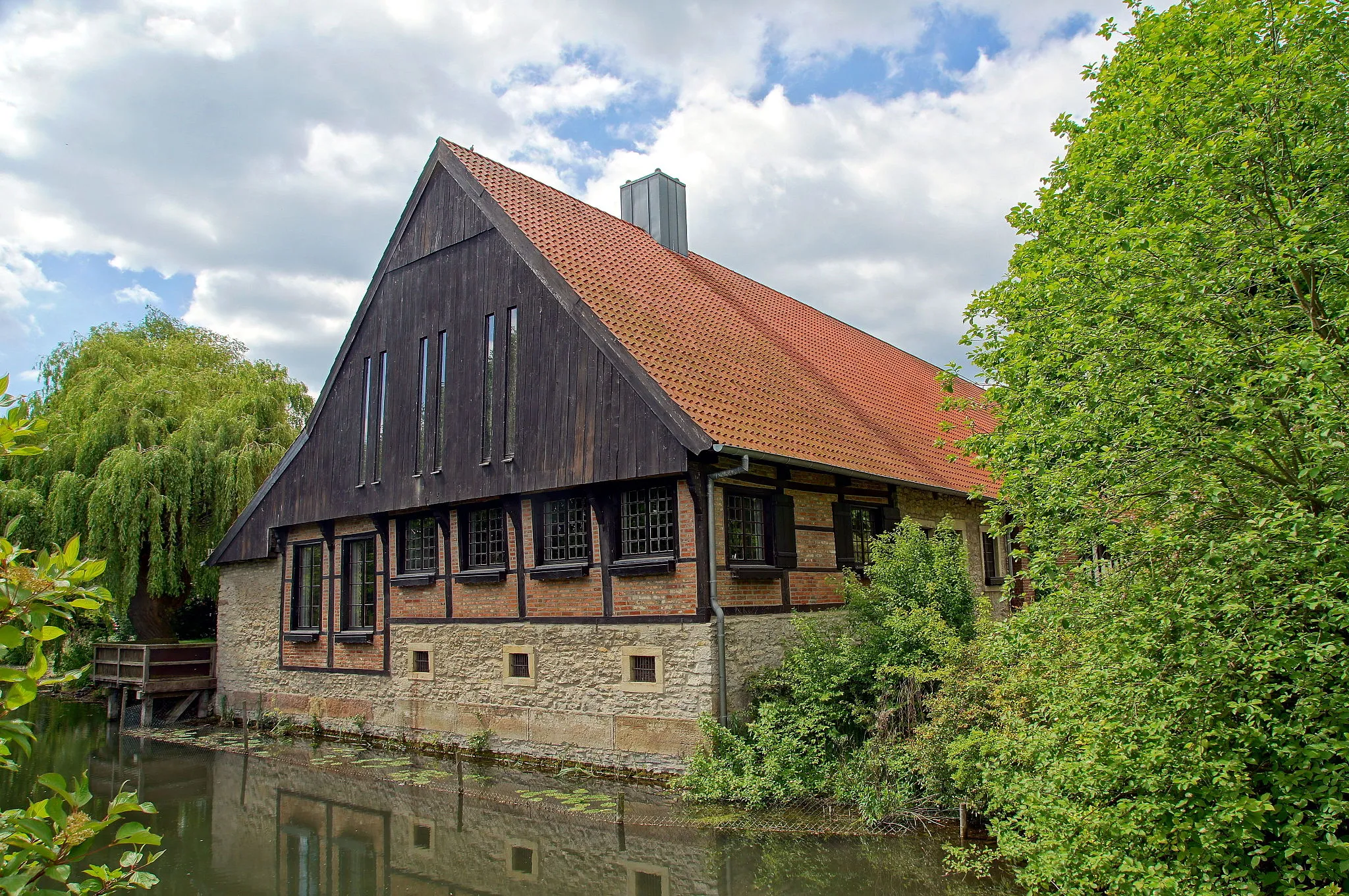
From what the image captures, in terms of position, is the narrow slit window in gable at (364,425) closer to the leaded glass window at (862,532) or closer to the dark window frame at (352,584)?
the dark window frame at (352,584)

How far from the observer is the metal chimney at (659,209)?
17.4 metres

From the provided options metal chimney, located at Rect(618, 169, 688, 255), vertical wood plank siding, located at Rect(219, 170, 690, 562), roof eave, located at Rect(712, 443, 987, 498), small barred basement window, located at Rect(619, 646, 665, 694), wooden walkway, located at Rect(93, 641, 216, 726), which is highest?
metal chimney, located at Rect(618, 169, 688, 255)

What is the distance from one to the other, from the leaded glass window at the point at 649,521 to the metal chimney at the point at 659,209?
24.9ft

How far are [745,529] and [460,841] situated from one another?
4.65 m

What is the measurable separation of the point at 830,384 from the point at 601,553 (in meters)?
5.88

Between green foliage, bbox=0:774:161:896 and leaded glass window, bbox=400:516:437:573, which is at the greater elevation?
leaded glass window, bbox=400:516:437:573

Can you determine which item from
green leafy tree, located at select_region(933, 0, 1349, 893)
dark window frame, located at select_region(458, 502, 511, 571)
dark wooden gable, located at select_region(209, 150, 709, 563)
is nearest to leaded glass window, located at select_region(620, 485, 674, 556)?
dark wooden gable, located at select_region(209, 150, 709, 563)

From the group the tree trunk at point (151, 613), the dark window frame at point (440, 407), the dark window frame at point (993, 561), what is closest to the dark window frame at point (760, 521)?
→ the dark window frame at point (440, 407)

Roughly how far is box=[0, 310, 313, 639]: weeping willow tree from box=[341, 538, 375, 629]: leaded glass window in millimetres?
4621

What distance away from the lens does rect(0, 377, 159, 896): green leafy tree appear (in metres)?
2.01

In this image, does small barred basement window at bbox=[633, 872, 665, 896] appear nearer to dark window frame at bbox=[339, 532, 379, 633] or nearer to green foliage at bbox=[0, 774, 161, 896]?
green foliage at bbox=[0, 774, 161, 896]

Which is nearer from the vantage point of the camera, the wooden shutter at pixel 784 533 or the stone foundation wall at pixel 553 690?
the stone foundation wall at pixel 553 690

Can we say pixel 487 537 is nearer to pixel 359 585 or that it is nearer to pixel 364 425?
pixel 364 425

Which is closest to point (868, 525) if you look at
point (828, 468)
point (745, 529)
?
point (828, 468)
